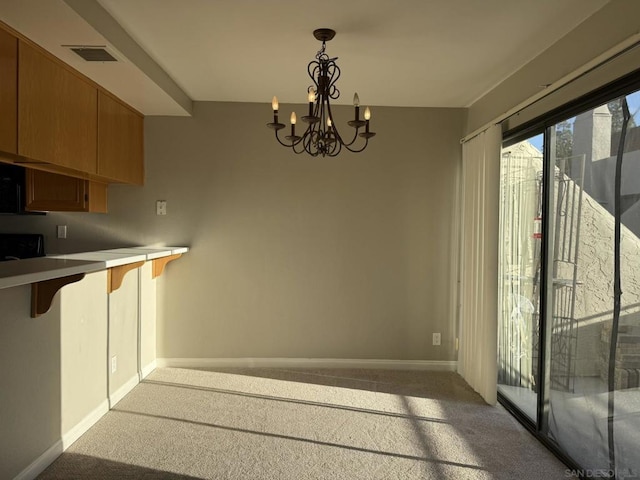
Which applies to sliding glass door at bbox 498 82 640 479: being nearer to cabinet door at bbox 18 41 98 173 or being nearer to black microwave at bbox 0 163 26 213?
cabinet door at bbox 18 41 98 173

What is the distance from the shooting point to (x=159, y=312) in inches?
175

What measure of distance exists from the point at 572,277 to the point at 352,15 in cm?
181

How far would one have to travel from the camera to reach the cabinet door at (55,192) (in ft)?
13.0

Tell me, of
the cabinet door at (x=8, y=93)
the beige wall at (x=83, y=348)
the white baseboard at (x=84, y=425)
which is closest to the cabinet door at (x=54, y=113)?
the cabinet door at (x=8, y=93)

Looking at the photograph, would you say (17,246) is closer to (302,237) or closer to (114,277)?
(114,277)

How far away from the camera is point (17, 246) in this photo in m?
4.07

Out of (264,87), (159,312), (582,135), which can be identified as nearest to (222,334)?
(159,312)

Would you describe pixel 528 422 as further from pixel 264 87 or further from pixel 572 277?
pixel 264 87

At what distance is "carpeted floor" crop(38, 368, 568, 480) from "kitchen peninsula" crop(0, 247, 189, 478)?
0.47 ft

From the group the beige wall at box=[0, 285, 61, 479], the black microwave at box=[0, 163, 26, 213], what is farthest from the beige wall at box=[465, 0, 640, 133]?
the black microwave at box=[0, 163, 26, 213]

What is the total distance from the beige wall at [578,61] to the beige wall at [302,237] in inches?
42.2

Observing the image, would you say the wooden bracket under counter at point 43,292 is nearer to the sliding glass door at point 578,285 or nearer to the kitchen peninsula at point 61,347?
the kitchen peninsula at point 61,347

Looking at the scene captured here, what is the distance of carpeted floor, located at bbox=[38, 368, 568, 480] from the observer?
2643 mm

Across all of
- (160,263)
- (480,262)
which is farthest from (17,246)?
(480,262)
